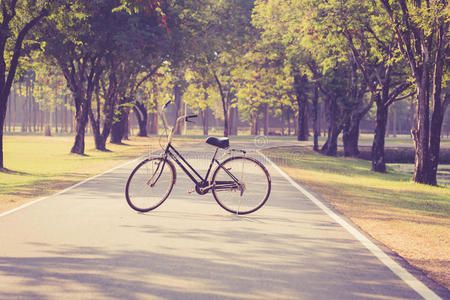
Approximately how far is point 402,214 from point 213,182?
150 inches

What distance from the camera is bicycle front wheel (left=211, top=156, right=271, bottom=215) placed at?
376 inches

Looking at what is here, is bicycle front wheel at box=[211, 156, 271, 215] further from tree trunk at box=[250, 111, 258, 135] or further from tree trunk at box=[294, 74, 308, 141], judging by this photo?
tree trunk at box=[250, 111, 258, 135]

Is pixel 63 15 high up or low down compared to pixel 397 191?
up

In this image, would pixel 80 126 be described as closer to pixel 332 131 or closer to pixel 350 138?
pixel 332 131

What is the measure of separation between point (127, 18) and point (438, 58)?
15228mm

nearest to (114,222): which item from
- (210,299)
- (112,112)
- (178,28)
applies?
(210,299)

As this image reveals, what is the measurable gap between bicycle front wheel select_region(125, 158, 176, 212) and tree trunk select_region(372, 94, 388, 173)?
48.7 ft

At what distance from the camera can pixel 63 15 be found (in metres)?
19.0

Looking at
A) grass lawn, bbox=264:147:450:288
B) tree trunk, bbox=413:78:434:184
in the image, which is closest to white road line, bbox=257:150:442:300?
grass lawn, bbox=264:147:450:288

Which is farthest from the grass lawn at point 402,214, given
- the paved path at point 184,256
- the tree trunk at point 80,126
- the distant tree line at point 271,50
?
the tree trunk at point 80,126

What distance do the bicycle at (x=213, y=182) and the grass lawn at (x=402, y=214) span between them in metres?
1.78

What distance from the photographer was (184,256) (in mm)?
6645

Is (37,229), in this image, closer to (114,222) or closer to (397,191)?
(114,222)

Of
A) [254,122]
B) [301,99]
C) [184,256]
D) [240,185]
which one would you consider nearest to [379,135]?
[240,185]
